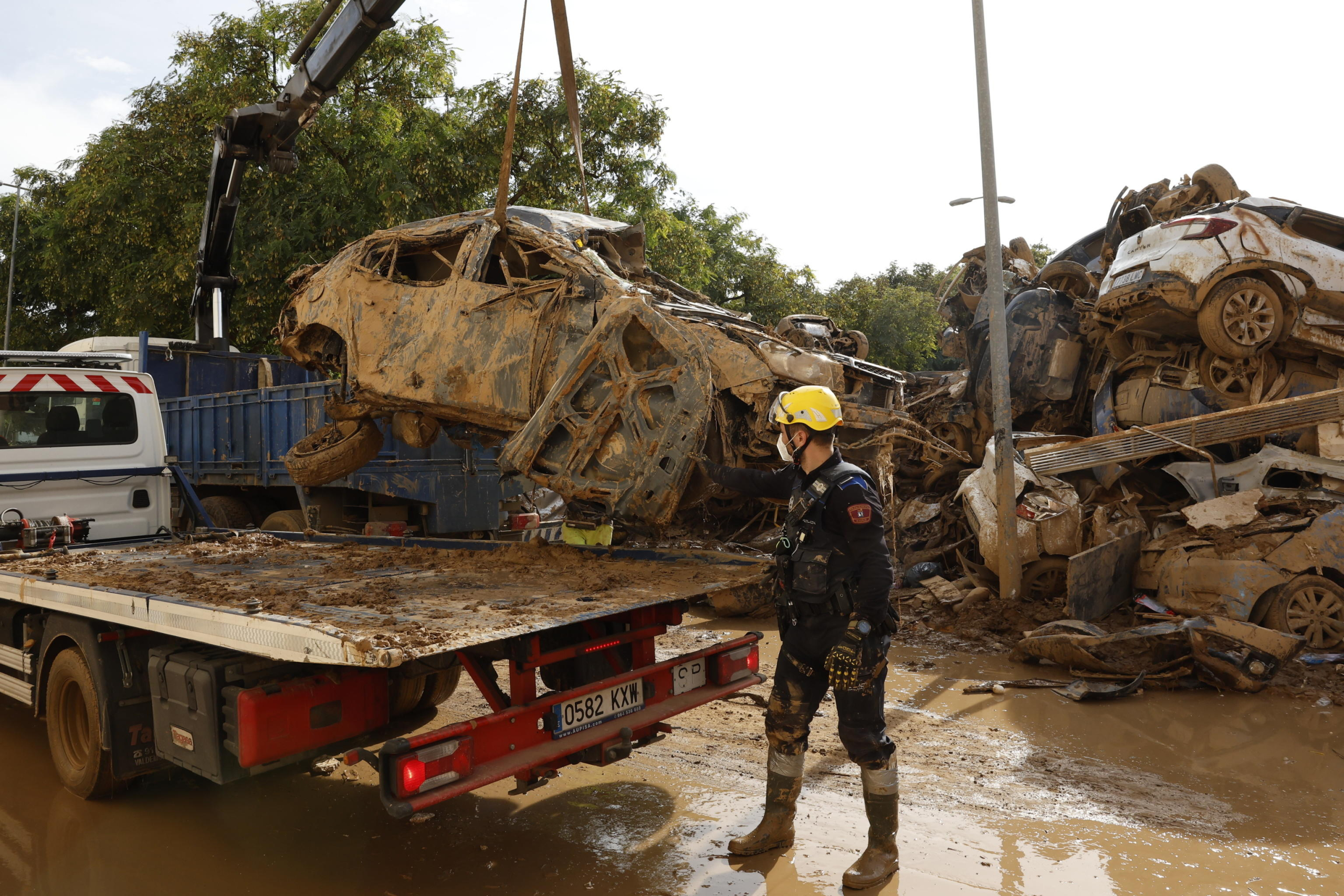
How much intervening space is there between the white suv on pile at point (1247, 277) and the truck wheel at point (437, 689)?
7104 millimetres

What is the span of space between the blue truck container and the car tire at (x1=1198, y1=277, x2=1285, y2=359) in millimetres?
6487

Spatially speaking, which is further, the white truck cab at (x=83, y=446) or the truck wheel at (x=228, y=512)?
the truck wheel at (x=228, y=512)

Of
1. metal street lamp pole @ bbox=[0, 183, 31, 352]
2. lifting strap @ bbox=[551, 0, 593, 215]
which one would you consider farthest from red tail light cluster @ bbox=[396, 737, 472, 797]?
metal street lamp pole @ bbox=[0, 183, 31, 352]

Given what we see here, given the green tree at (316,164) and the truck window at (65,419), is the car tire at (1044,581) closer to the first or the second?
the truck window at (65,419)

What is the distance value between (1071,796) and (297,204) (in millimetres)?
14980

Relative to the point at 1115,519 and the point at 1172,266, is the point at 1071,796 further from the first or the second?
the point at 1172,266

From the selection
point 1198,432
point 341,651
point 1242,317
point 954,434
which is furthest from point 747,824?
point 954,434

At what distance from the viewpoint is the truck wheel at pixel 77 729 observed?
13.4 feet

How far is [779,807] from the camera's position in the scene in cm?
369

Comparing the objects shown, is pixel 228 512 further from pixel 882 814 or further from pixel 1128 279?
pixel 1128 279

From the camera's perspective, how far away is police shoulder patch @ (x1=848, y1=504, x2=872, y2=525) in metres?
3.46

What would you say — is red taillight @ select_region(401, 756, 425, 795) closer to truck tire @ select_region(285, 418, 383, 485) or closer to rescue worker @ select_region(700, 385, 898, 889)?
rescue worker @ select_region(700, 385, 898, 889)

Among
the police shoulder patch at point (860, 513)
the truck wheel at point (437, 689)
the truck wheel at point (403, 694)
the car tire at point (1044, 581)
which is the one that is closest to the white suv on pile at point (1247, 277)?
the car tire at point (1044, 581)

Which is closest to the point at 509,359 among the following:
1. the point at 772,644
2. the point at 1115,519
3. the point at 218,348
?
the point at 772,644
